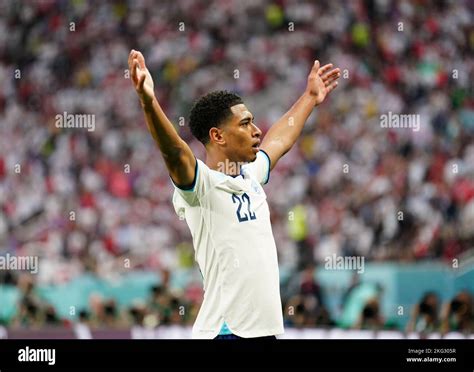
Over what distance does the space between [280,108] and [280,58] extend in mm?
873

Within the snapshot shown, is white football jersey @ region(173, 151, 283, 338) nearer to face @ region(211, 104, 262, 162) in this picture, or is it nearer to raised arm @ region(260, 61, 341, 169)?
face @ region(211, 104, 262, 162)

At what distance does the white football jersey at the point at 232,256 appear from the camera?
491 centimetres

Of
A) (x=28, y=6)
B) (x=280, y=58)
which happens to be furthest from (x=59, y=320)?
(x=28, y=6)

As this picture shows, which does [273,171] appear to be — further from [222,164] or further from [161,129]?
[161,129]

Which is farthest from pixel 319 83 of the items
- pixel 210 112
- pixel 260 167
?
pixel 210 112

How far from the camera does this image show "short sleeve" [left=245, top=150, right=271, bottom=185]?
543 cm

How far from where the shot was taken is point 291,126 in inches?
231

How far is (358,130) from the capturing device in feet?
42.0

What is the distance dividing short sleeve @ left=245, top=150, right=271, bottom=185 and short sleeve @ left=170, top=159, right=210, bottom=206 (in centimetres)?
45

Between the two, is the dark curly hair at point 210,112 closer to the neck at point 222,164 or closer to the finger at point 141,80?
the neck at point 222,164

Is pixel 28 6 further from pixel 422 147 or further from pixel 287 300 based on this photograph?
pixel 287 300

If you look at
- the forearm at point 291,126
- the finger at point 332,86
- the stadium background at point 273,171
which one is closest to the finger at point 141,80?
the forearm at point 291,126
